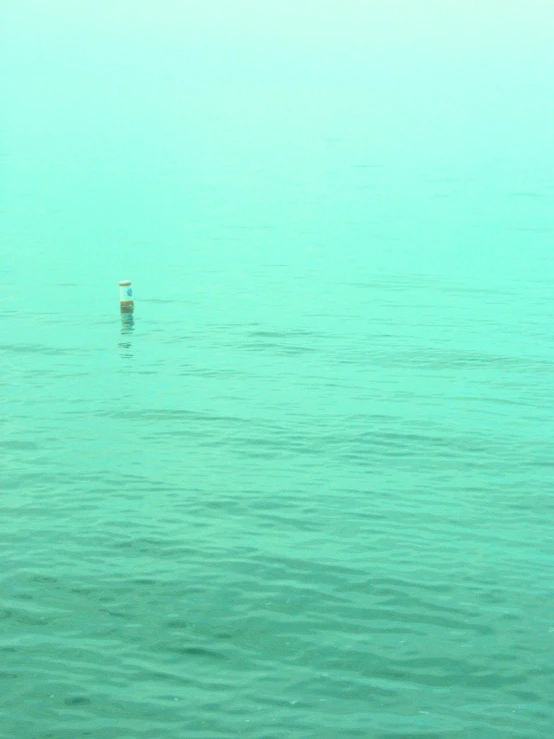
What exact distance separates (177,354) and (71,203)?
24.6 meters

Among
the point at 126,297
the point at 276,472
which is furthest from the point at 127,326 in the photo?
the point at 276,472

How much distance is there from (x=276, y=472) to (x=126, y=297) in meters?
11.4

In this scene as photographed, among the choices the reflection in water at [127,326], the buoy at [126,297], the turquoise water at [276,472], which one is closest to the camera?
the turquoise water at [276,472]

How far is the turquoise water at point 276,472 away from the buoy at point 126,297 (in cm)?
50

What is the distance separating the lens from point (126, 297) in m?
29.2

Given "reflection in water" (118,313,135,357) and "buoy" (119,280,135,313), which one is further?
"buoy" (119,280,135,313)

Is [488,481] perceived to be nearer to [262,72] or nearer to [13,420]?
[13,420]

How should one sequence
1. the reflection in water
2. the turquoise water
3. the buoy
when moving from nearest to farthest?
the turquoise water < the reflection in water < the buoy

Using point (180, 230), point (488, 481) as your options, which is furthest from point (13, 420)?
point (180, 230)

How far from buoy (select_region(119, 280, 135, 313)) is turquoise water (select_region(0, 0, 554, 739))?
19.7 inches

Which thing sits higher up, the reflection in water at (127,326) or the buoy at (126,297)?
the buoy at (126,297)

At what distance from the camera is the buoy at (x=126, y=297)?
95.0 feet

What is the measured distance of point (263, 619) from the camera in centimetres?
1419

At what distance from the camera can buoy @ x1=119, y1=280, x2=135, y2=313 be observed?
28969mm
